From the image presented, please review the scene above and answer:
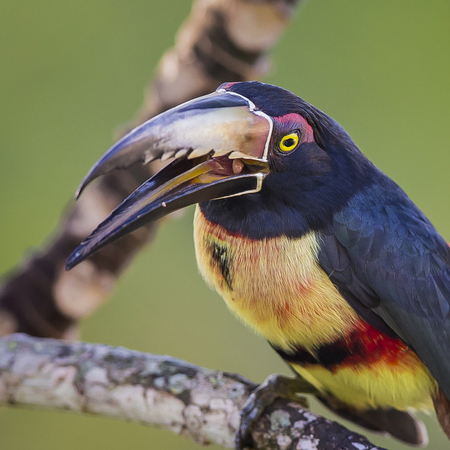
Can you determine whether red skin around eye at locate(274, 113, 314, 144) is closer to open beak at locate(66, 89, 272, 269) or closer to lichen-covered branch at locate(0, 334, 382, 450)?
open beak at locate(66, 89, 272, 269)

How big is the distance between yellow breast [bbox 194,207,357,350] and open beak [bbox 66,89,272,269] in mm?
161

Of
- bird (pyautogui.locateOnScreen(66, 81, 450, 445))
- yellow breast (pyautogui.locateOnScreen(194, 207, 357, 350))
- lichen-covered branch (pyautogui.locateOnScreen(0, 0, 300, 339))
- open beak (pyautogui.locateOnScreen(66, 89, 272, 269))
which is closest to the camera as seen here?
open beak (pyautogui.locateOnScreen(66, 89, 272, 269))

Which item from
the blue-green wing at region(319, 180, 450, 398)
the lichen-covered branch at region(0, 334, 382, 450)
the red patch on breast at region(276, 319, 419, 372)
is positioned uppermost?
the blue-green wing at region(319, 180, 450, 398)

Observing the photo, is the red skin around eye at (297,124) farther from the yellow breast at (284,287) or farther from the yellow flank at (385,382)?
the yellow flank at (385,382)

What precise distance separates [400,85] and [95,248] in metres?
2.51

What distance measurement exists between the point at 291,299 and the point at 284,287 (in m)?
0.03

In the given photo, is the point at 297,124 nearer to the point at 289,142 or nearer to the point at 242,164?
the point at 289,142

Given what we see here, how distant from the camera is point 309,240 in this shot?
1.43 m

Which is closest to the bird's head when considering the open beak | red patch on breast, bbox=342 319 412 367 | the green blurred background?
the open beak

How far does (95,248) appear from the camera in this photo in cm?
128

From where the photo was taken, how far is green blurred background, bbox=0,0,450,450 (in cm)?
323

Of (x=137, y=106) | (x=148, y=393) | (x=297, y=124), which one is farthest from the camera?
(x=137, y=106)

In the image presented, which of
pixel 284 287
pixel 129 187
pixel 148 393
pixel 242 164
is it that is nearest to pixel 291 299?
pixel 284 287

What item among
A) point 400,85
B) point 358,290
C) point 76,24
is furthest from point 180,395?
point 76,24
